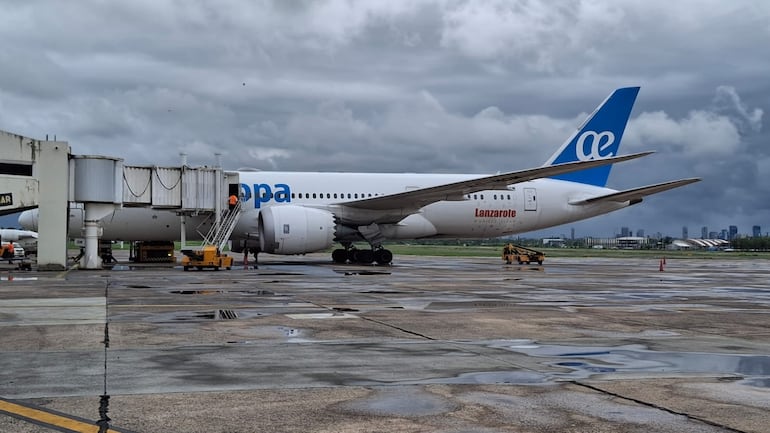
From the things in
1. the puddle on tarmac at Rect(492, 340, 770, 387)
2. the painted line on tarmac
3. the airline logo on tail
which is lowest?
the puddle on tarmac at Rect(492, 340, 770, 387)

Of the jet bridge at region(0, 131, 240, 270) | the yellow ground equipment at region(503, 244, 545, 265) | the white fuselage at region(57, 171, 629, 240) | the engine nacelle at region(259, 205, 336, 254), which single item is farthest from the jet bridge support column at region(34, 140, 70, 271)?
the yellow ground equipment at region(503, 244, 545, 265)

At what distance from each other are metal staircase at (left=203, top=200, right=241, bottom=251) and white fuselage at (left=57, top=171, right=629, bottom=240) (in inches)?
23.5

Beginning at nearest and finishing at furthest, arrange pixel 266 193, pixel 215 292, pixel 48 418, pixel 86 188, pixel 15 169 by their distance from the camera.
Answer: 1. pixel 48 418
2. pixel 215 292
3. pixel 15 169
4. pixel 86 188
5. pixel 266 193

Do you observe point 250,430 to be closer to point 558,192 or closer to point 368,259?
point 368,259

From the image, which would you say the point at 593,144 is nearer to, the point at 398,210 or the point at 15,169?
the point at 398,210

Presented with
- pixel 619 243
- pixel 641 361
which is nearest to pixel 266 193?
pixel 641 361

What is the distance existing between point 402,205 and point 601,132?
11188mm

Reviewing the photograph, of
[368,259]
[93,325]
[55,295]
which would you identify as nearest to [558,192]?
[368,259]

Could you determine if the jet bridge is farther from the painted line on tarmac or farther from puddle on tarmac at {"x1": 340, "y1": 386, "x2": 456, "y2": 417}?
puddle on tarmac at {"x1": 340, "y1": 386, "x2": 456, "y2": 417}

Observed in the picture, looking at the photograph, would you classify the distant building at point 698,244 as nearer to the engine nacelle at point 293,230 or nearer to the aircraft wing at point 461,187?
the aircraft wing at point 461,187

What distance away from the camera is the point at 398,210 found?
102 ft

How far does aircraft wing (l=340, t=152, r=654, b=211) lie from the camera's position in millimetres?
27220

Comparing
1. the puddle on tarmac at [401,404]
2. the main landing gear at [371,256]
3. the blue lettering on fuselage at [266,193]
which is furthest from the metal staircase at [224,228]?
the puddle on tarmac at [401,404]

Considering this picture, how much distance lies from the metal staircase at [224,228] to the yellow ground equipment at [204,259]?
1.76 metres
